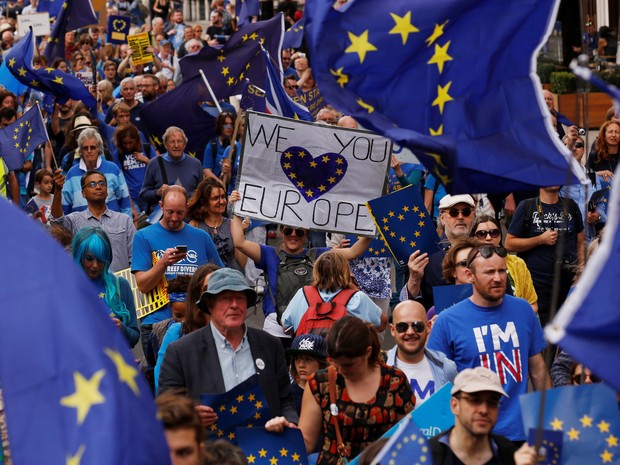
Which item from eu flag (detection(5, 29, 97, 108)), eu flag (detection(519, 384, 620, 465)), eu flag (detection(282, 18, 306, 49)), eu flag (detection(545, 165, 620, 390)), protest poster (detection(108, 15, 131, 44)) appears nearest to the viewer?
eu flag (detection(545, 165, 620, 390))

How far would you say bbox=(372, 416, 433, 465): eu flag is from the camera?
501 cm

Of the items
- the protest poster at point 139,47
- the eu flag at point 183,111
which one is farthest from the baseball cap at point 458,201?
the protest poster at point 139,47

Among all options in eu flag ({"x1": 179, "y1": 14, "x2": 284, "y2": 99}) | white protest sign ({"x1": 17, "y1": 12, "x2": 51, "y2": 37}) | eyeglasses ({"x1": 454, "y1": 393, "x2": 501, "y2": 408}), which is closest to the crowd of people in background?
eyeglasses ({"x1": 454, "y1": 393, "x2": 501, "y2": 408})

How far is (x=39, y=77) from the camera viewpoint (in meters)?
14.6

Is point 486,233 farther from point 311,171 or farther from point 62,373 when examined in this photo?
point 62,373

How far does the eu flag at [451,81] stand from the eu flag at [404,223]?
8.43 feet

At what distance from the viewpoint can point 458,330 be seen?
23.4 feet

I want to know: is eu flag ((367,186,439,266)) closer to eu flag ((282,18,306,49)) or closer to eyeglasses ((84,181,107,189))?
eyeglasses ((84,181,107,189))

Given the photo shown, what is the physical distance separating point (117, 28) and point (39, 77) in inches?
385

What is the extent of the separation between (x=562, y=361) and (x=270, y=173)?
3.47 m

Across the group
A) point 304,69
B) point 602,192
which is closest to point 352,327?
point 602,192

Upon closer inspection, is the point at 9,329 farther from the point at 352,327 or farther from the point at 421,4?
the point at 421,4

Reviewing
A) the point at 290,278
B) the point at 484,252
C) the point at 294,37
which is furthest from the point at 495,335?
the point at 294,37

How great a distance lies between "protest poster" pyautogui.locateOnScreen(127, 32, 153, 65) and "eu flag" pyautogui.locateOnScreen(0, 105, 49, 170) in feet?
26.2
